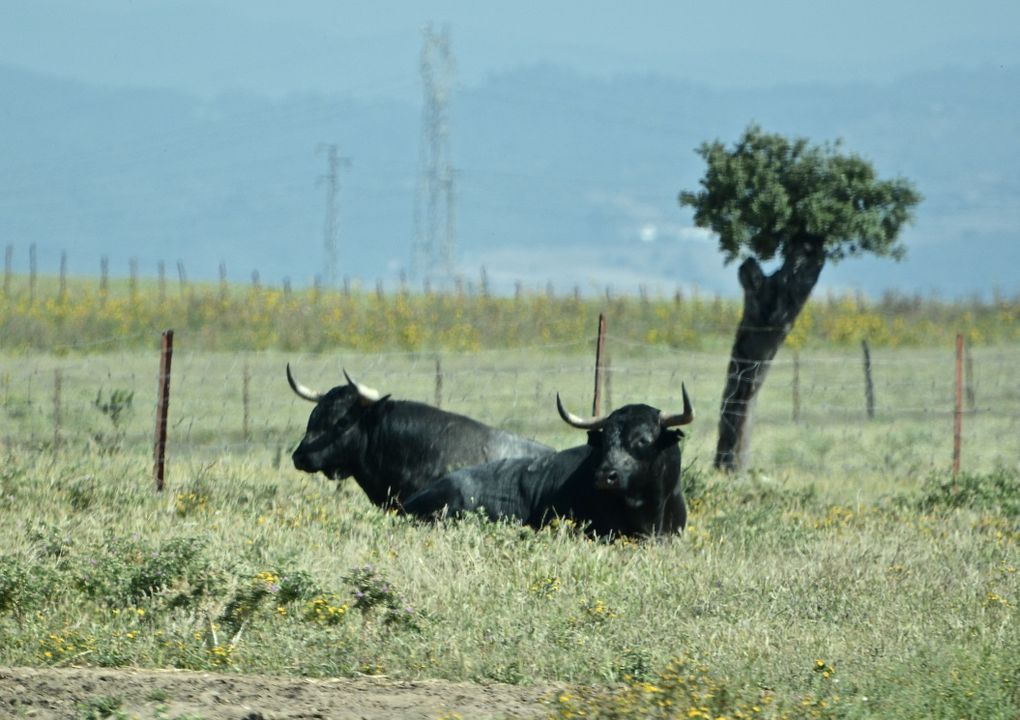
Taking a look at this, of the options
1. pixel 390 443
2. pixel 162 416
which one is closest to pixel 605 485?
pixel 390 443

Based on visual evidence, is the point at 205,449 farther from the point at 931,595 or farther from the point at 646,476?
the point at 931,595

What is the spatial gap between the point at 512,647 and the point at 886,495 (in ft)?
22.7

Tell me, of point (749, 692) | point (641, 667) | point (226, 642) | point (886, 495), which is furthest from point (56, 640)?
point (886, 495)

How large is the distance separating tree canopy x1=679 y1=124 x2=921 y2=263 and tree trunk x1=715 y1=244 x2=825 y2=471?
0.70ft

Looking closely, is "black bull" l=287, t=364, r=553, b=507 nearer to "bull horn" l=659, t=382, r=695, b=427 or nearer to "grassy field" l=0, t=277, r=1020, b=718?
"grassy field" l=0, t=277, r=1020, b=718

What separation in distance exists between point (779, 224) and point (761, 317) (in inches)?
36.9

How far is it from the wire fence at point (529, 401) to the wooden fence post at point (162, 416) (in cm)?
92

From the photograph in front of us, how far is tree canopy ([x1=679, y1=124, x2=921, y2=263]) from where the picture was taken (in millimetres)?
16188

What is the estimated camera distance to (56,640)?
7254 mm

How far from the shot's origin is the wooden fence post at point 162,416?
1245 cm

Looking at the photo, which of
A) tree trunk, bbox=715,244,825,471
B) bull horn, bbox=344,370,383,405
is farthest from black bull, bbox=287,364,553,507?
tree trunk, bbox=715,244,825,471

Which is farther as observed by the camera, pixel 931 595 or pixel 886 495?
pixel 886 495

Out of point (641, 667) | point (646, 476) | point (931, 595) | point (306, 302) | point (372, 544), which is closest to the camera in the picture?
point (641, 667)

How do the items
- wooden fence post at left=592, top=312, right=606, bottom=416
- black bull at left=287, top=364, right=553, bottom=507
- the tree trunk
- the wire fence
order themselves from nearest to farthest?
black bull at left=287, top=364, right=553, bottom=507, wooden fence post at left=592, top=312, right=606, bottom=416, the tree trunk, the wire fence
